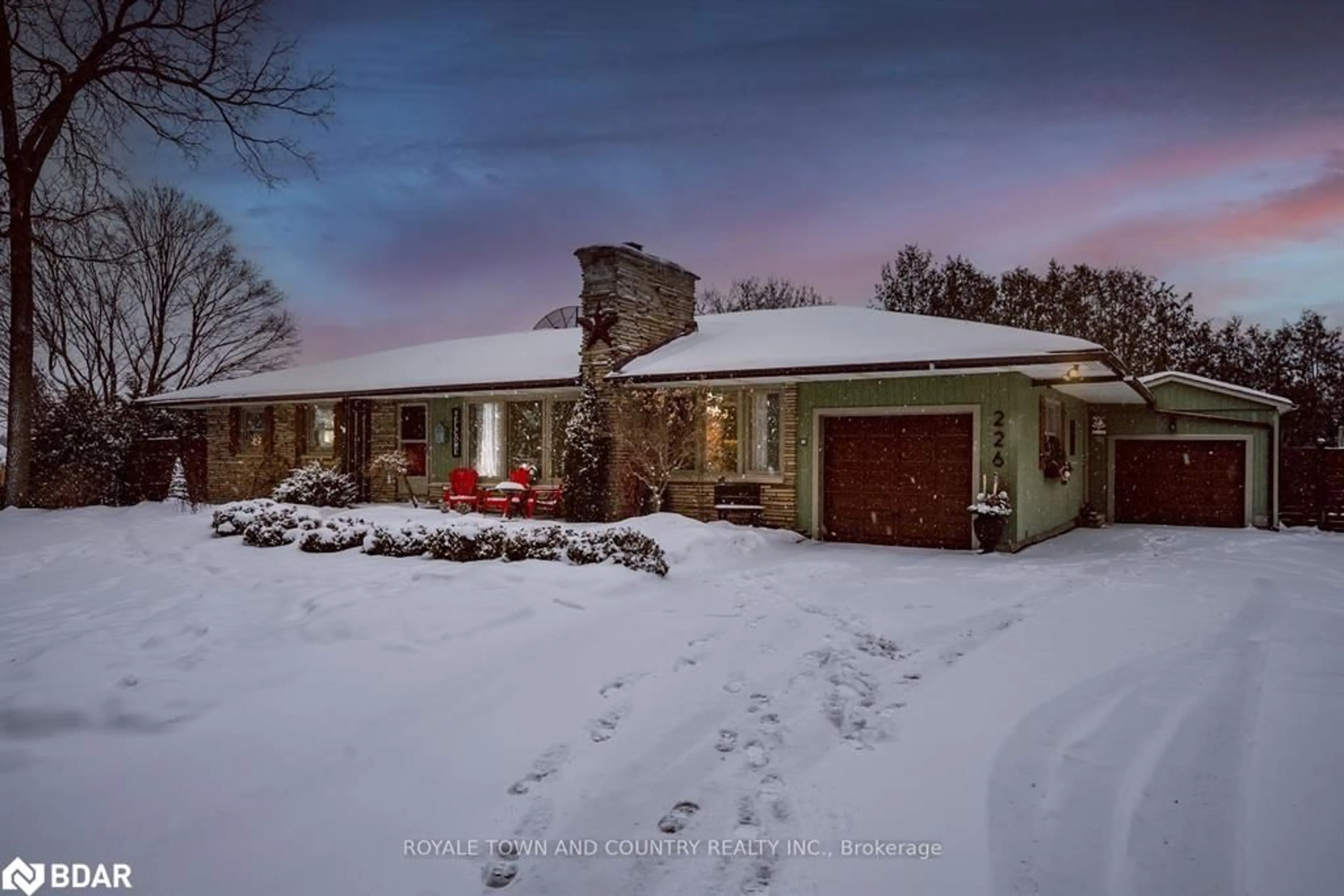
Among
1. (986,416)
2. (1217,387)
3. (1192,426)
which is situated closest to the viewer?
(986,416)

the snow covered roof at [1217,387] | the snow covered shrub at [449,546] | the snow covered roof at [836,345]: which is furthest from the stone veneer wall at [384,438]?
the snow covered roof at [1217,387]

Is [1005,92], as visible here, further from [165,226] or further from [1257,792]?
[165,226]

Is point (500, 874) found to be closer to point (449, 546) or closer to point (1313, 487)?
point (449, 546)

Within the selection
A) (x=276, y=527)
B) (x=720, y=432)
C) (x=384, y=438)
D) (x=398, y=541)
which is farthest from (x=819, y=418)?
(x=384, y=438)

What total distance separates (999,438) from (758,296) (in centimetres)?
2614

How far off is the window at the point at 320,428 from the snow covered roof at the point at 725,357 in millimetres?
682

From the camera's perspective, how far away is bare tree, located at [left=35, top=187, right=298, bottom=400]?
27.4 meters

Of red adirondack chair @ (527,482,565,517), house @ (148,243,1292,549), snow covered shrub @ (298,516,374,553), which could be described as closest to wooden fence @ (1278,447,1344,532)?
house @ (148,243,1292,549)

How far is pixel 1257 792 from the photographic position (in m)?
3.36

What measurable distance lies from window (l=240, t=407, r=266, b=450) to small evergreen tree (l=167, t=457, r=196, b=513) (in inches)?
59.6

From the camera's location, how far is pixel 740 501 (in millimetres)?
13047

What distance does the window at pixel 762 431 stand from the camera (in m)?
13.2

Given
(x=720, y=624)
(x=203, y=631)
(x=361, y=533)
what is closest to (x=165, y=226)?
(x=361, y=533)

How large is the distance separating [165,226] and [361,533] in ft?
86.1
